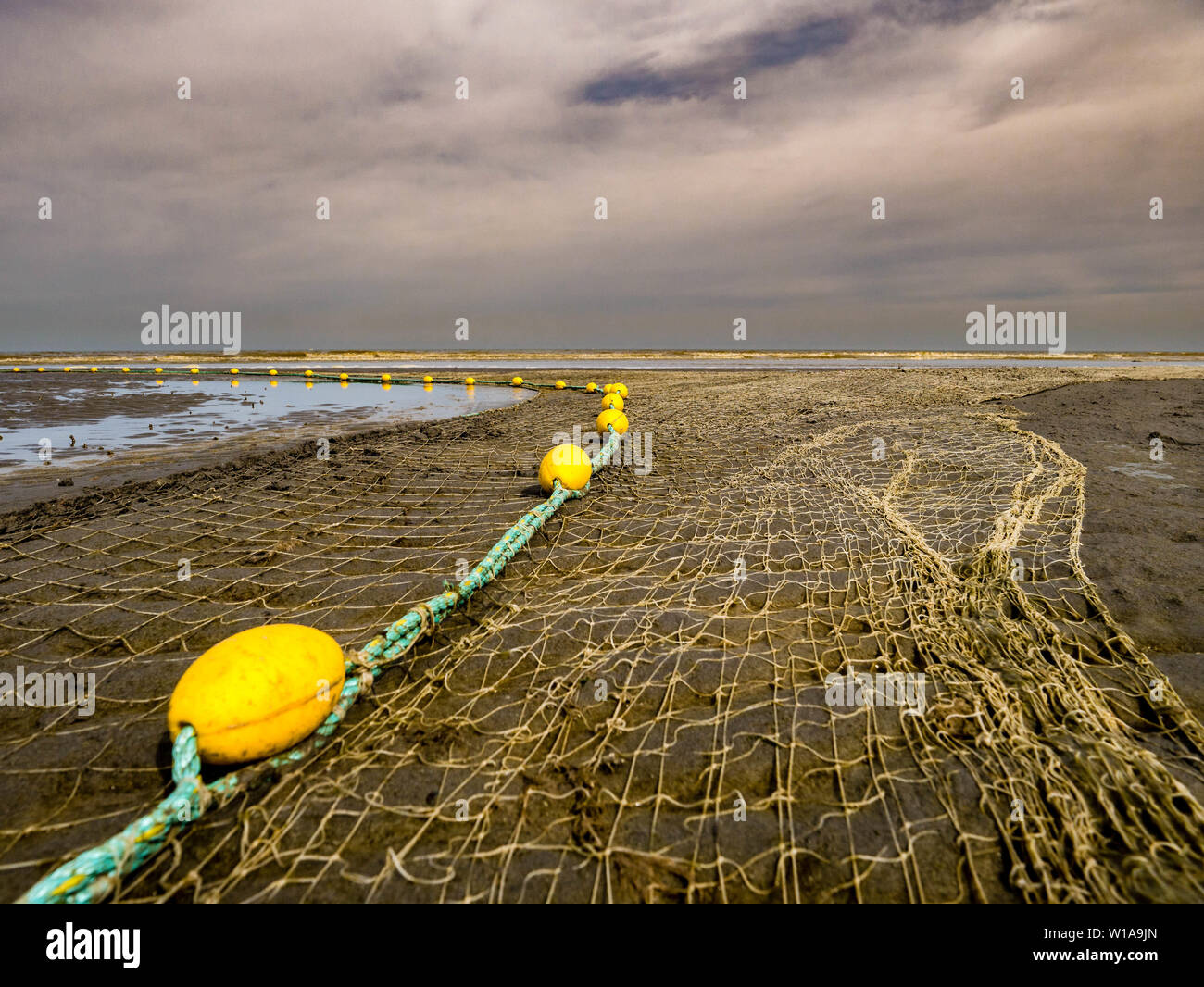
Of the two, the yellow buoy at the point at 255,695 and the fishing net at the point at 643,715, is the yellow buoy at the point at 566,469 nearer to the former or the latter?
the fishing net at the point at 643,715

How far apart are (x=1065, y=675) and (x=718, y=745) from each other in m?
1.87

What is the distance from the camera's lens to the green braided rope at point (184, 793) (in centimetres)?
181

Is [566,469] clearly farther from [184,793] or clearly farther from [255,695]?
[184,793]

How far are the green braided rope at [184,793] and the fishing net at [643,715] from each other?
0.09 meters

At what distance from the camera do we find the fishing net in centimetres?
204

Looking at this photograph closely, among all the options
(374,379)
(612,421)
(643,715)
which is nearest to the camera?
(643,715)

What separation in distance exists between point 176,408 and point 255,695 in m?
17.5

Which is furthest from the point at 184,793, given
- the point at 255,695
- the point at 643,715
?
the point at 643,715

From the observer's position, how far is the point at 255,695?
2.42 m

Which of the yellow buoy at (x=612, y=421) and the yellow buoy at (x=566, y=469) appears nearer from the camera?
the yellow buoy at (x=566, y=469)

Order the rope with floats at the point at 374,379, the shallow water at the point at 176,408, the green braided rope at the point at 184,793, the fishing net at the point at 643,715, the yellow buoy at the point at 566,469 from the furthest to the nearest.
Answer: the rope with floats at the point at 374,379 → the shallow water at the point at 176,408 → the yellow buoy at the point at 566,469 → the fishing net at the point at 643,715 → the green braided rope at the point at 184,793

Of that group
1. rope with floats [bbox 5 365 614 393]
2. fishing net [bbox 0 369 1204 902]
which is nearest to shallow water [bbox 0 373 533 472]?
rope with floats [bbox 5 365 614 393]

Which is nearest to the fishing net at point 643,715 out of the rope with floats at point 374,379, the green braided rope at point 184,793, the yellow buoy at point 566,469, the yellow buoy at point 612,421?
the green braided rope at point 184,793

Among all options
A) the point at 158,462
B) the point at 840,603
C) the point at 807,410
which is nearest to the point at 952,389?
the point at 807,410
